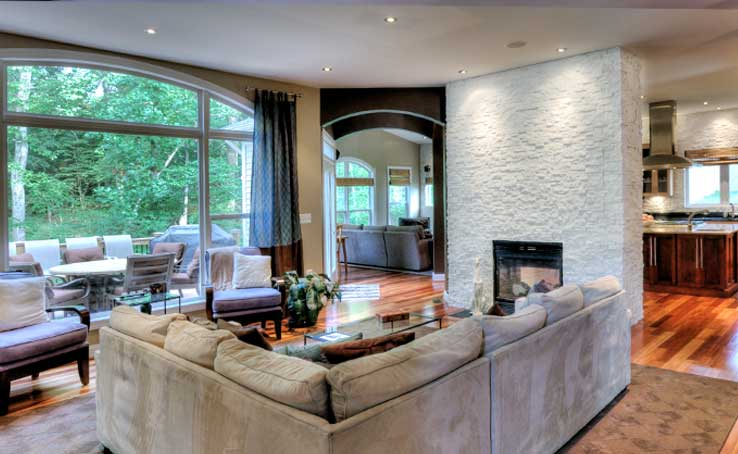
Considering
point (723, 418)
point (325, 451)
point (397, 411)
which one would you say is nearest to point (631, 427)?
point (723, 418)

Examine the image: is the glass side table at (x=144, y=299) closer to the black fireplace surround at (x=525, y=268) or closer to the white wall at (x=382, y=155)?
the black fireplace surround at (x=525, y=268)

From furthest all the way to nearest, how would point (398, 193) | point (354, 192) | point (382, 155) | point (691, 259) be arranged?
point (398, 193)
point (382, 155)
point (354, 192)
point (691, 259)

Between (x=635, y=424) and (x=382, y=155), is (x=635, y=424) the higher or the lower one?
the lower one

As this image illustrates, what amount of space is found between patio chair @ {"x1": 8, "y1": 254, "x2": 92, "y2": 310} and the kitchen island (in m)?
7.24

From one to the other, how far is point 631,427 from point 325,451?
2294mm

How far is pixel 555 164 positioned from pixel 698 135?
18.1 ft

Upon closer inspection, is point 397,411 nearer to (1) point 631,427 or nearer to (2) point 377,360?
(2) point 377,360

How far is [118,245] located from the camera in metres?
5.07

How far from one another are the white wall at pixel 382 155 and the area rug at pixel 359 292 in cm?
516

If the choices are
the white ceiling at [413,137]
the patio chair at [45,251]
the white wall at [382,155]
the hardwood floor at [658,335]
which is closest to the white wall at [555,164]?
the hardwood floor at [658,335]

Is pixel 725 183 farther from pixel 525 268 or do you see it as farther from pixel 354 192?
pixel 354 192

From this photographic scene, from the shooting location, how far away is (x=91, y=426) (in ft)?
10.1

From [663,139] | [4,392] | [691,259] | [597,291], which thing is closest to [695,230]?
[691,259]

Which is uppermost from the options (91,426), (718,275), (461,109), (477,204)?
(461,109)
